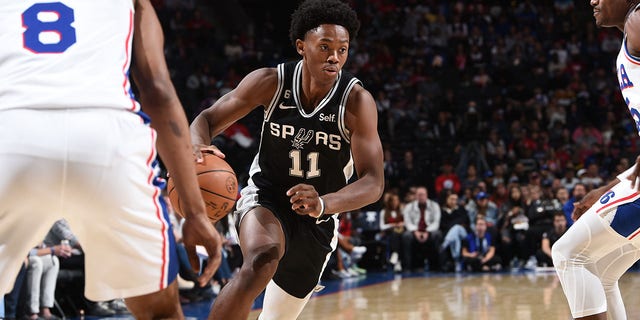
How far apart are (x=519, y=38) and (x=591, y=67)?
186 cm

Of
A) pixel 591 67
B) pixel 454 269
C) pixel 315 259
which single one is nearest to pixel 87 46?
pixel 315 259

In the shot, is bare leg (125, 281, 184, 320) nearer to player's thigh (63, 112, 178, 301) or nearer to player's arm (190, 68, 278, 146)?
player's thigh (63, 112, 178, 301)

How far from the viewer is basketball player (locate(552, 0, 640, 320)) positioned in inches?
162

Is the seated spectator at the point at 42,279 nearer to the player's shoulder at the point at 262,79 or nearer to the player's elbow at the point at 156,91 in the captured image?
the player's shoulder at the point at 262,79

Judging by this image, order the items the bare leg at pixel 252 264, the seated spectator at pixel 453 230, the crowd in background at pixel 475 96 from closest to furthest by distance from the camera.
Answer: the bare leg at pixel 252 264, the seated spectator at pixel 453 230, the crowd in background at pixel 475 96

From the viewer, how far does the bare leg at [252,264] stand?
374 centimetres

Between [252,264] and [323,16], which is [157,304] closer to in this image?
[252,264]

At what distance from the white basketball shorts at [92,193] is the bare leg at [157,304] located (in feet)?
0.26

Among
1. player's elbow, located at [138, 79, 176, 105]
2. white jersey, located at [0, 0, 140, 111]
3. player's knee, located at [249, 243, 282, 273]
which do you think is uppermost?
white jersey, located at [0, 0, 140, 111]

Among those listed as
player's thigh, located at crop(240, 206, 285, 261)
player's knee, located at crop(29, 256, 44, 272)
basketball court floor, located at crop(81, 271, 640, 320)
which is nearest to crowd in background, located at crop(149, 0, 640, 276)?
basketball court floor, located at crop(81, 271, 640, 320)

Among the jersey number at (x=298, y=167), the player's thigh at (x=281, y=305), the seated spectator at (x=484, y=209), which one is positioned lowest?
the seated spectator at (x=484, y=209)

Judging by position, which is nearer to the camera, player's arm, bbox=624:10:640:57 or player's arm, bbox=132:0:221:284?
player's arm, bbox=132:0:221:284

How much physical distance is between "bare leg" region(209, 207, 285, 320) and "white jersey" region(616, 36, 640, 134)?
1974 millimetres

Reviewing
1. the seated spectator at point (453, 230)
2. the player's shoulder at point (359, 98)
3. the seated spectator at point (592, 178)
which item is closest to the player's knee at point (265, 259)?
the player's shoulder at point (359, 98)
